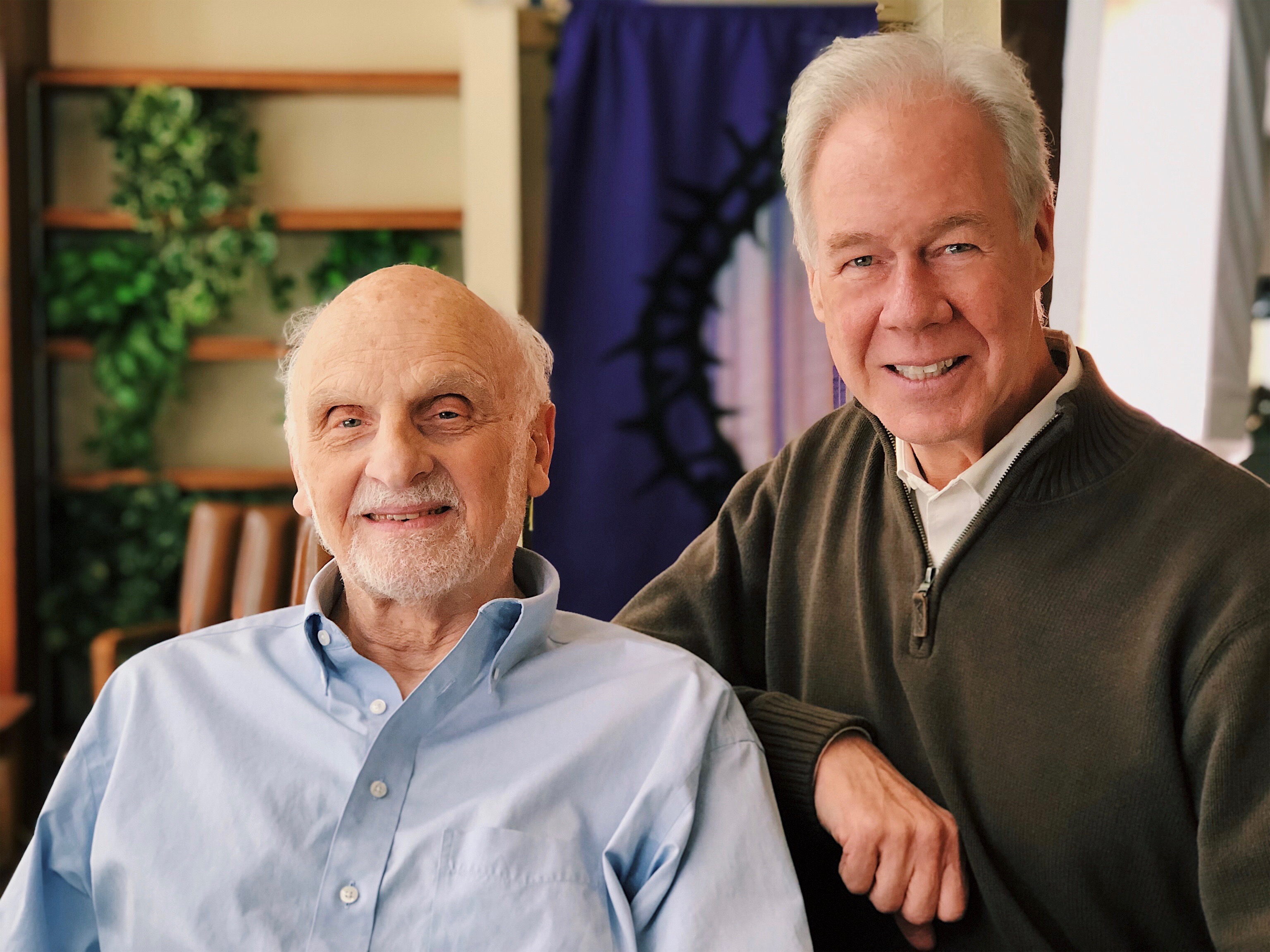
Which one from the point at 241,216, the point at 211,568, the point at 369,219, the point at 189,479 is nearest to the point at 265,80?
the point at 241,216

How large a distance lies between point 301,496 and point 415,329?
0.27 metres

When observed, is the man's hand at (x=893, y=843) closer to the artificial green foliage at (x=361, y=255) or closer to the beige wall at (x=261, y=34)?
the artificial green foliage at (x=361, y=255)

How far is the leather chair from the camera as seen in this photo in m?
2.40

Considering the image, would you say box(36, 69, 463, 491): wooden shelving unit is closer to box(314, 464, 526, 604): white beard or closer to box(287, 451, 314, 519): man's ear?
box(287, 451, 314, 519): man's ear

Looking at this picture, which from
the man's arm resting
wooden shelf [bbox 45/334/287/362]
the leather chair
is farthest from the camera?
wooden shelf [bbox 45/334/287/362]

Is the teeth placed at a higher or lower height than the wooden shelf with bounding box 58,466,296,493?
higher

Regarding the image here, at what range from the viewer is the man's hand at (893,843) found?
3.65 feet

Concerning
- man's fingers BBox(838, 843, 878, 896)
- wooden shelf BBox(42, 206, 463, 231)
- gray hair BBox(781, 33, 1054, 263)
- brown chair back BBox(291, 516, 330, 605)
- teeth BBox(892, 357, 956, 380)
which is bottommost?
→ man's fingers BBox(838, 843, 878, 896)

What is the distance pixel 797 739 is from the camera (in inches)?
48.4

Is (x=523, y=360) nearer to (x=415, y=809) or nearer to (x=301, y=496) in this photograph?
(x=301, y=496)

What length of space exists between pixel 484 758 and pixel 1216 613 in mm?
765

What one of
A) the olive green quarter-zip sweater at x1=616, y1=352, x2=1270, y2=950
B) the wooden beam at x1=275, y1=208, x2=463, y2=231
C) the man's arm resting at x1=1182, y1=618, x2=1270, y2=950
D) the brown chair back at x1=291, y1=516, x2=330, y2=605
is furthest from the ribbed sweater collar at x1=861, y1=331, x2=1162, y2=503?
the wooden beam at x1=275, y1=208, x2=463, y2=231

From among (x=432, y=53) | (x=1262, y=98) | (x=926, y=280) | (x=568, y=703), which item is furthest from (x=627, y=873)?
(x=432, y=53)

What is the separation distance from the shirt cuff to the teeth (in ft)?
1.31
